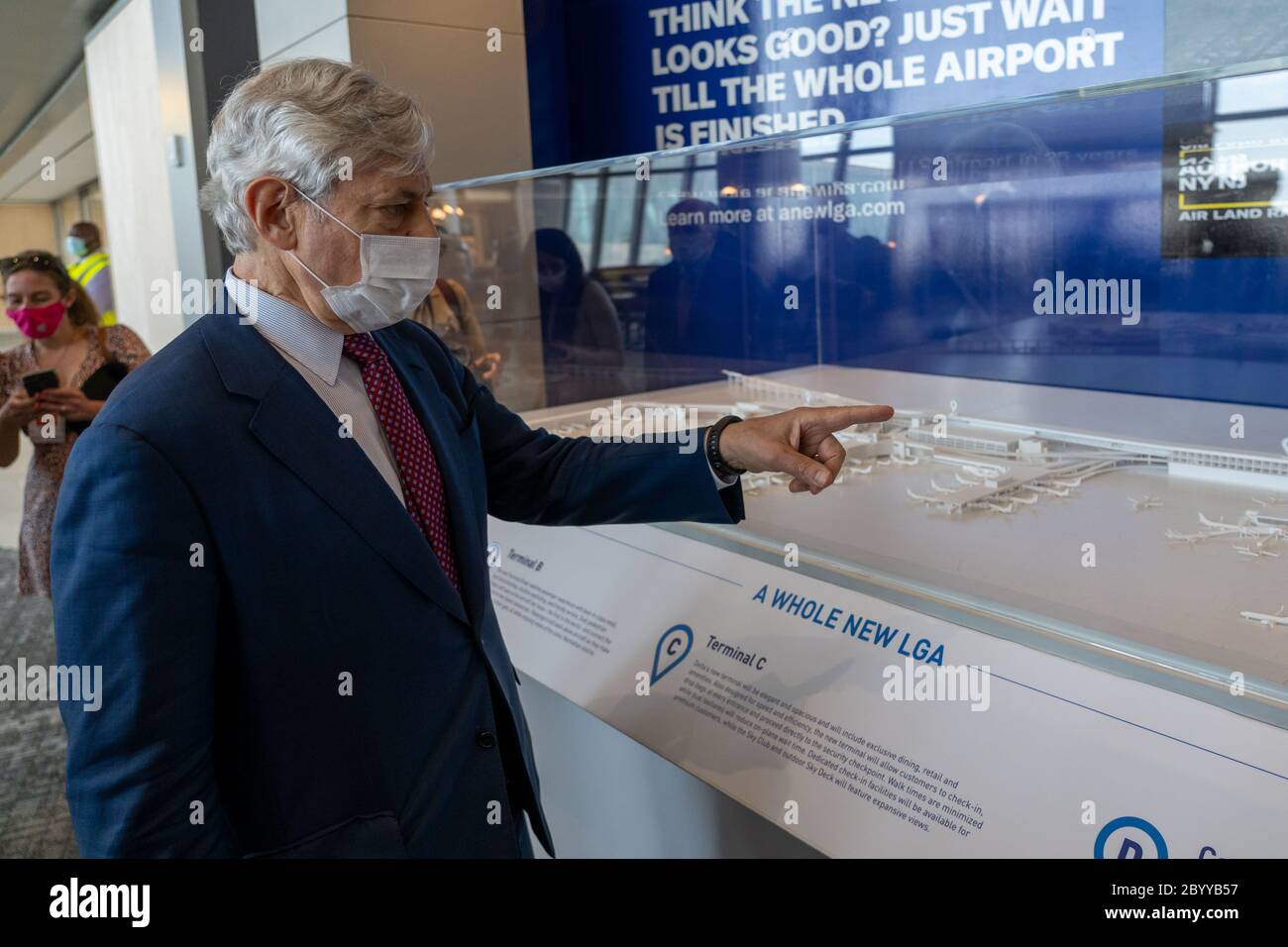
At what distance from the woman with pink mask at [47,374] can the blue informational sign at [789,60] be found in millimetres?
2054

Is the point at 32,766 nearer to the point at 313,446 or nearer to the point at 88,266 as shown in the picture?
the point at 313,446

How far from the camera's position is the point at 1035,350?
75.5 inches

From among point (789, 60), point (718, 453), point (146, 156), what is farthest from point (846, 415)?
point (146, 156)

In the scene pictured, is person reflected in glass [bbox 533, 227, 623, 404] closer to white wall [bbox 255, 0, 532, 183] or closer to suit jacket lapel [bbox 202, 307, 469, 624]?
white wall [bbox 255, 0, 532, 183]

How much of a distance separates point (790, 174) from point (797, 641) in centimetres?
111

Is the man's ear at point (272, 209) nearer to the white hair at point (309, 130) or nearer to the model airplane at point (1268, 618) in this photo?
the white hair at point (309, 130)

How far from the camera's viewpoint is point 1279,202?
1.54 meters

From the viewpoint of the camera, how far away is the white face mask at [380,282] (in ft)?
4.09

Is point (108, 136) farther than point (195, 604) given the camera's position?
Yes

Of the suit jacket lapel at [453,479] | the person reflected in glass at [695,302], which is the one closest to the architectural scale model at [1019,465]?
the person reflected in glass at [695,302]

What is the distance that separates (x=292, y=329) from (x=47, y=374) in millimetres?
2155

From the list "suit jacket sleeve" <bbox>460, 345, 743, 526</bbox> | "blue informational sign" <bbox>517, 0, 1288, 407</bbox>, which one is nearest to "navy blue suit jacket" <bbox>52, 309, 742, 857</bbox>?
"suit jacket sleeve" <bbox>460, 345, 743, 526</bbox>
